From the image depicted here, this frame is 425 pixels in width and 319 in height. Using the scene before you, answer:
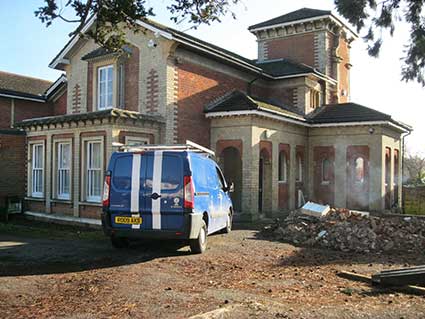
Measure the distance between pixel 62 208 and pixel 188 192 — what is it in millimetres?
9186

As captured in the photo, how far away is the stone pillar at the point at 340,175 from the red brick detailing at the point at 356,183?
0.20 metres

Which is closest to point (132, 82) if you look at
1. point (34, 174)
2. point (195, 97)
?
point (195, 97)

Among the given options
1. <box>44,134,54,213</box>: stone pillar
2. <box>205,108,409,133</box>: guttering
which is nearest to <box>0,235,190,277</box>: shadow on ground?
<box>44,134,54,213</box>: stone pillar

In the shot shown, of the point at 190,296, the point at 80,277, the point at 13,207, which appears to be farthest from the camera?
the point at 13,207

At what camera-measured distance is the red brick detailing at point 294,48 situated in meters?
26.9

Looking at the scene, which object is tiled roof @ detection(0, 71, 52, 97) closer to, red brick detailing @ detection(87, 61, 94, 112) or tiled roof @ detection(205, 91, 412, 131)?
red brick detailing @ detection(87, 61, 94, 112)

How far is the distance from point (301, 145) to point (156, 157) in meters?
14.3

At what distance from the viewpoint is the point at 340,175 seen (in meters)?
22.8

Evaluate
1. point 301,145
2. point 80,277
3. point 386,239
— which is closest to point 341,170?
point 301,145

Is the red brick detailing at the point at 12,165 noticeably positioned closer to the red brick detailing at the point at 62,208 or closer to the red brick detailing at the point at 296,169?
the red brick detailing at the point at 62,208

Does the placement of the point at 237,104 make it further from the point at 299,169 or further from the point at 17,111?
the point at 17,111

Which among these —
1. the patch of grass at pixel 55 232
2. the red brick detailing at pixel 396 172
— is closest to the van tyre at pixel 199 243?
the patch of grass at pixel 55 232

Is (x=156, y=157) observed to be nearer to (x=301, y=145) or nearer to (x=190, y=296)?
(x=190, y=296)

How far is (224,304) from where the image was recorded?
19.7 ft
